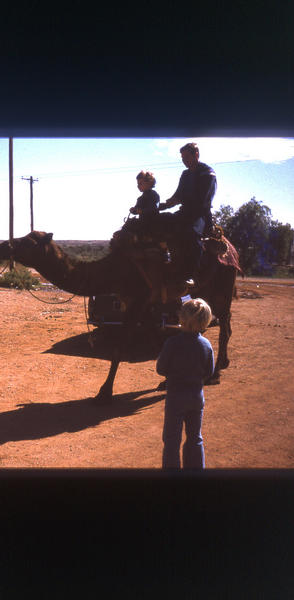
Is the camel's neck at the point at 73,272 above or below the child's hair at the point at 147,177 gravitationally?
below

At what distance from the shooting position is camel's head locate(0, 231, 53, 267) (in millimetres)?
4092

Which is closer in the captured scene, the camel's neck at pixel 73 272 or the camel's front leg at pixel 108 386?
the camel's neck at pixel 73 272

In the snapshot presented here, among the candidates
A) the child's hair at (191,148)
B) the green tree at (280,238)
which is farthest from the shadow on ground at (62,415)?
the green tree at (280,238)

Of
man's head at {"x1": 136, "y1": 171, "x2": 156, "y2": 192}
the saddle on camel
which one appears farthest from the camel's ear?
man's head at {"x1": 136, "y1": 171, "x2": 156, "y2": 192}

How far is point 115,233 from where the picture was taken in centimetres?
503

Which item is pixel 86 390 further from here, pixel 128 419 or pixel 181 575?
pixel 181 575

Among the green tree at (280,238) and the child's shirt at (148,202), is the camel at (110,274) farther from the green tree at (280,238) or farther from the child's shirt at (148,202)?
the green tree at (280,238)

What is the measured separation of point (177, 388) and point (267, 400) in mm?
2831

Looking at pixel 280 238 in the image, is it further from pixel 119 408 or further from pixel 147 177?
pixel 119 408

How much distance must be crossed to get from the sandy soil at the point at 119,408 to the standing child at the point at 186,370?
88 centimetres

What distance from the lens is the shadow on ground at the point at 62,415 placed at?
4.27 metres

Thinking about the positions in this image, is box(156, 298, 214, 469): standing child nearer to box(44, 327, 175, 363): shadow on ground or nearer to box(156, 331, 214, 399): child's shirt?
box(156, 331, 214, 399): child's shirt

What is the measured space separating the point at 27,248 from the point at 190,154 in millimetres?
2404

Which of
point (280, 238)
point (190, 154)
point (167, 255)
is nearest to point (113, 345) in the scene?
point (167, 255)
